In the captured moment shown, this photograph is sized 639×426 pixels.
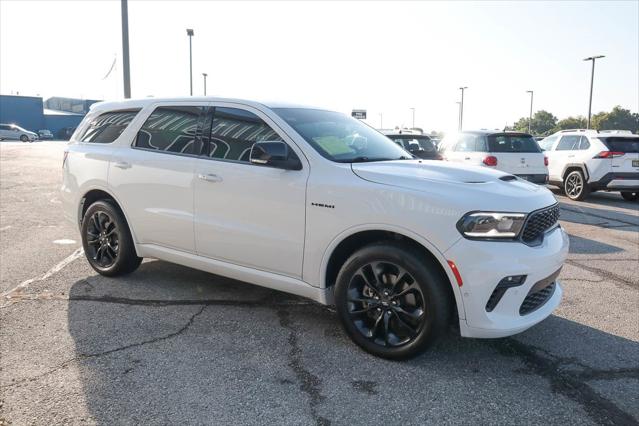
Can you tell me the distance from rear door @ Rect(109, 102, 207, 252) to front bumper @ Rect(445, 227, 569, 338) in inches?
Answer: 93.5

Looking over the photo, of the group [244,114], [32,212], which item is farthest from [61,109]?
[244,114]

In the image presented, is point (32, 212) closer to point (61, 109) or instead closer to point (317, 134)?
point (317, 134)

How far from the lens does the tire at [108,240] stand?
17.1 ft

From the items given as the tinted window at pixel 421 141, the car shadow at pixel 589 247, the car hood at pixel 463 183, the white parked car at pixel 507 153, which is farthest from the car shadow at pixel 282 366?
the white parked car at pixel 507 153

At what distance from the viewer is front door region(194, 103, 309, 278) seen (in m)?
3.96

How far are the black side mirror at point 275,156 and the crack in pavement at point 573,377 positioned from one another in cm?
200

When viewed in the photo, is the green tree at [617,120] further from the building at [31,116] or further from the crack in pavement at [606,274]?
the crack in pavement at [606,274]

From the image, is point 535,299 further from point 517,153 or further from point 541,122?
point 541,122

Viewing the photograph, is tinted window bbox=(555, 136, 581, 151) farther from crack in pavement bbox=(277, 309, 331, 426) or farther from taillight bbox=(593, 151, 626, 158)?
crack in pavement bbox=(277, 309, 331, 426)

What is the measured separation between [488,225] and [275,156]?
1554 mm

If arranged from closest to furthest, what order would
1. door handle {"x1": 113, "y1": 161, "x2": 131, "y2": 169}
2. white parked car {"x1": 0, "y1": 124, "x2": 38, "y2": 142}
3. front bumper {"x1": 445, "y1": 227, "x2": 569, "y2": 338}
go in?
front bumper {"x1": 445, "y1": 227, "x2": 569, "y2": 338}
door handle {"x1": 113, "y1": 161, "x2": 131, "y2": 169}
white parked car {"x1": 0, "y1": 124, "x2": 38, "y2": 142}

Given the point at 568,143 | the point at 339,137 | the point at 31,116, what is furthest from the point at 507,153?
the point at 31,116

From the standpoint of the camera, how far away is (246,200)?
4160 mm

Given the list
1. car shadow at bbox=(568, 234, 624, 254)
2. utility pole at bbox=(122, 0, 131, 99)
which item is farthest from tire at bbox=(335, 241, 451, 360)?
utility pole at bbox=(122, 0, 131, 99)
